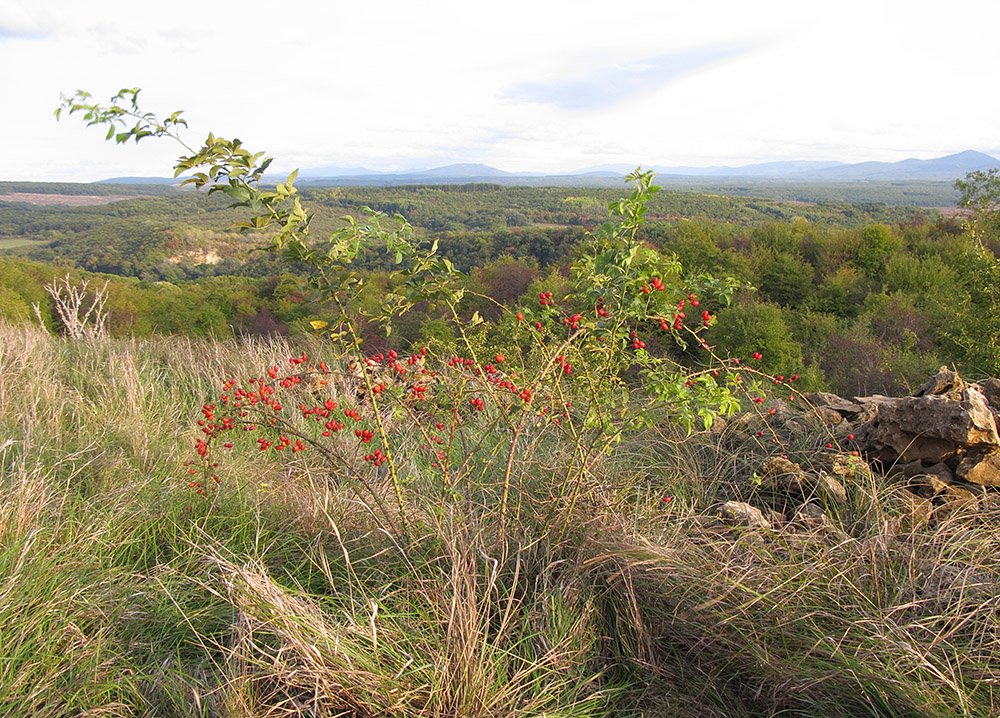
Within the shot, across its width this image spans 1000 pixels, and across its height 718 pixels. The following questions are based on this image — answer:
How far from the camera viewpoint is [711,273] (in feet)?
11.4

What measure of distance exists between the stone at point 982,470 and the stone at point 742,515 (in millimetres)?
1145

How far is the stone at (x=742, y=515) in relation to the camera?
266 centimetres

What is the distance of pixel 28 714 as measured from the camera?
164 cm

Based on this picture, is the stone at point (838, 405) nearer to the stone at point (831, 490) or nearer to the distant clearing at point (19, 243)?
the stone at point (831, 490)

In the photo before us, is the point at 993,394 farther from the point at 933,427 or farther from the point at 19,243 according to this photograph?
the point at 19,243

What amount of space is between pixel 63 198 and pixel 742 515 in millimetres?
113075

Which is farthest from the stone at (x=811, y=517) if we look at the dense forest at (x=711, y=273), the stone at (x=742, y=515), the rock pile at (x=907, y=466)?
the dense forest at (x=711, y=273)

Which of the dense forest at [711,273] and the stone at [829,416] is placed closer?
the stone at [829,416]

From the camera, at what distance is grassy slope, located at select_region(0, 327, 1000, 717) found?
170cm

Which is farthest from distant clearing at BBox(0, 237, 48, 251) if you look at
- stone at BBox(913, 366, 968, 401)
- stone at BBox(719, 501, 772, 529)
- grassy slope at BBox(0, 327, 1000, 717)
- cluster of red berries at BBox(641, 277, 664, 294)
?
stone at BBox(913, 366, 968, 401)

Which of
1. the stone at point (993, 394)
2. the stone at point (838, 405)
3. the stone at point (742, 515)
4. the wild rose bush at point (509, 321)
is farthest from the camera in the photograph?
the stone at point (838, 405)

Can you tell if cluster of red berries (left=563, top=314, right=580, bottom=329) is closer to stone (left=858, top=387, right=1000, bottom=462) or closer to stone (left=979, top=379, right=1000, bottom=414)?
stone (left=858, top=387, right=1000, bottom=462)

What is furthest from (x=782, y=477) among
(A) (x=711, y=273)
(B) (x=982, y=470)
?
(A) (x=711, y=273)

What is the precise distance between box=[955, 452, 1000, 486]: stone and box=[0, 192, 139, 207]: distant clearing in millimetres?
100957
